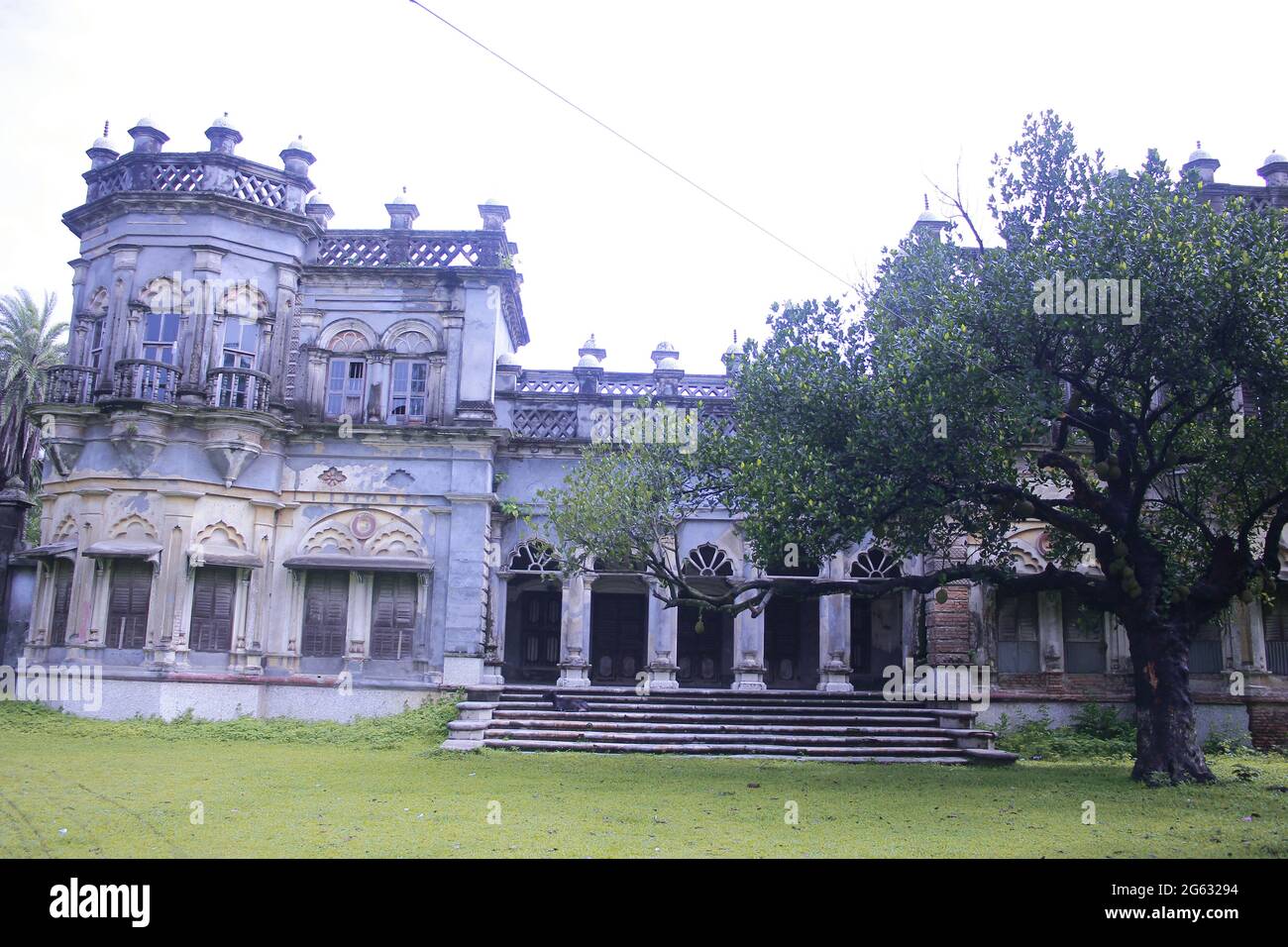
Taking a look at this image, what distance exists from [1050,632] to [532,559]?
33.1ft

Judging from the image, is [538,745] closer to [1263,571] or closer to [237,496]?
[237,496]

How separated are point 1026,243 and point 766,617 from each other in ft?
38.3

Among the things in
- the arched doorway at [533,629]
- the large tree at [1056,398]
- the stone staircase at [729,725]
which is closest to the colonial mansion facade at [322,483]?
the arched doorway at [533,629]

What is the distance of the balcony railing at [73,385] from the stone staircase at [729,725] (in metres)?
9.29

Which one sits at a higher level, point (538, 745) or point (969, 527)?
point (969, 527)

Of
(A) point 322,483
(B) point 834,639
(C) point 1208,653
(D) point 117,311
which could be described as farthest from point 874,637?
(D) point 117,311

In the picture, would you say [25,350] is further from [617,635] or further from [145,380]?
[617,635]

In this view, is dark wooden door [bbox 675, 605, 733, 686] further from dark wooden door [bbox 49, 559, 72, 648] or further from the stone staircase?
dark wooden door [bbox 49, 559, 72, 648]

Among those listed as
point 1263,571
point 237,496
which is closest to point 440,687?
point 237,496

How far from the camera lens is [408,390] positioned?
2150cm

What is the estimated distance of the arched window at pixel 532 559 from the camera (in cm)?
2148

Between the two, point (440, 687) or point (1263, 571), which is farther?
point (440, 687)

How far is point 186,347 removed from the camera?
20.3 metres

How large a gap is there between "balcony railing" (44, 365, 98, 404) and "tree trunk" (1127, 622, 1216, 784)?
18377mm
